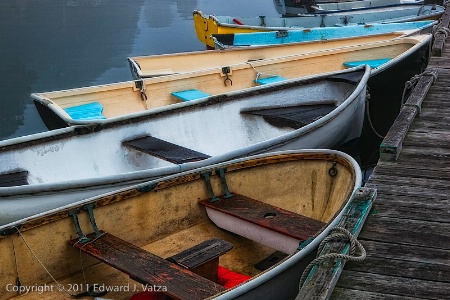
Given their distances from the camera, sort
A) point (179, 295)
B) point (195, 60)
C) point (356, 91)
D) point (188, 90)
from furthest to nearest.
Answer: point (195, 60), point (188, 90), point (356, 91), point (179, 295)

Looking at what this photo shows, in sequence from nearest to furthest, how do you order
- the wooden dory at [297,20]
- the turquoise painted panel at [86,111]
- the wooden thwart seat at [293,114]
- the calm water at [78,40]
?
the turquoise painted panel at [86,111]
the wooden thwart seat at [293,114]
the wooden dory at [297,20]
the calm water at [78,40]

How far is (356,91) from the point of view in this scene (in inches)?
292

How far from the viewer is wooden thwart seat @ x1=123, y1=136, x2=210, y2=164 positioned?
6.12 meters

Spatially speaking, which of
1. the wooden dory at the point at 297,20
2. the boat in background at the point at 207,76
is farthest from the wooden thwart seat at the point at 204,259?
the wooden dory at the point at 297,20

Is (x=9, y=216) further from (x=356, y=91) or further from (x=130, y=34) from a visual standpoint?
(x=130, y=34)

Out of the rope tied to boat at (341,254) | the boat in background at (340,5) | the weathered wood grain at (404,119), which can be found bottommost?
the boat in background at (340,5)

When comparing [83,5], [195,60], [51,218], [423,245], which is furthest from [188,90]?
[83,5]

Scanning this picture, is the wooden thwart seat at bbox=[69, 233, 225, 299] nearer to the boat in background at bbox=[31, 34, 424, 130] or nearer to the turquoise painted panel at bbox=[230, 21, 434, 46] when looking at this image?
the boat in background at bbox=[31, 34, 424, 130]

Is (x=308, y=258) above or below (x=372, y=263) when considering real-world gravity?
below

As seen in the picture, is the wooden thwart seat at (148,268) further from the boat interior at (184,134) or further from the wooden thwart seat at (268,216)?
the boat interior at (184,134)

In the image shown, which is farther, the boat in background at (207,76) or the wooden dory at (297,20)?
the wooden dory at (297,20)

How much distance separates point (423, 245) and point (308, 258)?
0.85m

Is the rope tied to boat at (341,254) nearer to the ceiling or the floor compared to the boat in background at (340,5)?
nearer to the ceiling

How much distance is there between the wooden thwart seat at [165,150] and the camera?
612 cm
